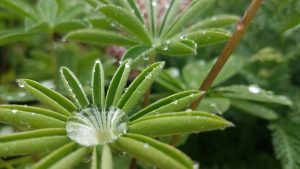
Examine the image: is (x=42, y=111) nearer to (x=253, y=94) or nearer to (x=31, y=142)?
(x=31, y=142)

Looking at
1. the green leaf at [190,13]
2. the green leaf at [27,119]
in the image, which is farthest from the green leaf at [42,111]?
the green leaf at [190,13]

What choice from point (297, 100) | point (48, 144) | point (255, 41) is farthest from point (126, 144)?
point (255, 41)

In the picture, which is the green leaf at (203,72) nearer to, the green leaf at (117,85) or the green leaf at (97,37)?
the green leaf at (97,37)

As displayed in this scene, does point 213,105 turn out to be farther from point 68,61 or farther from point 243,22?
point 68,61

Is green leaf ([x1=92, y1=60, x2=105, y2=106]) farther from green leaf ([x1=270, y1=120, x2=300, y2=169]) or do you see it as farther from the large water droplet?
green leaf ([x1=270, y1=120, x2=300, y2=169])

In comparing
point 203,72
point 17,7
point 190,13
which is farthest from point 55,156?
point 203,72

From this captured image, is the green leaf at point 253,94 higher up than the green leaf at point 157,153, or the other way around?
Result: the green leaf at point 253,94
